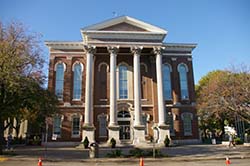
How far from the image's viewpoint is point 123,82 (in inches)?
1469

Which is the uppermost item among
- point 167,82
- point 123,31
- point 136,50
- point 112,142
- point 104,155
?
point 123,31

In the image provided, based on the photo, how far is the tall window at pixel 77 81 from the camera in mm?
36747

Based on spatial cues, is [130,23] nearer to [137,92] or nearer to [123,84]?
[123,84]

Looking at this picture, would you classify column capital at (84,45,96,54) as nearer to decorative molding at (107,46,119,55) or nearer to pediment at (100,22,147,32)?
decorative molding at (107,46,119,55)

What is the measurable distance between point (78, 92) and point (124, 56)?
29.5ft

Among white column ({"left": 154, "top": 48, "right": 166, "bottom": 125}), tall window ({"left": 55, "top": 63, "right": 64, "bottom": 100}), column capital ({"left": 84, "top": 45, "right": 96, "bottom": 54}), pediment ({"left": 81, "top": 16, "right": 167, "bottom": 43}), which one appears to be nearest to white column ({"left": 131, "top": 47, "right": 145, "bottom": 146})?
pediment ({"left": 81, "top": 16, "right": 167, "bottom": 43})

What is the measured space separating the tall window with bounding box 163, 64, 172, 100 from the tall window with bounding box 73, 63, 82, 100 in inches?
513

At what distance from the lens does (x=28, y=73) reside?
21562 millimetres

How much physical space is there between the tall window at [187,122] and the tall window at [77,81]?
52.7ft

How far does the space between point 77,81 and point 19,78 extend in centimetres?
1774

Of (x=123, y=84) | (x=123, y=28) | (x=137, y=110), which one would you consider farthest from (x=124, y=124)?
(x=123, y=28)

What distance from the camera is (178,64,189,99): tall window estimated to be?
3838cm

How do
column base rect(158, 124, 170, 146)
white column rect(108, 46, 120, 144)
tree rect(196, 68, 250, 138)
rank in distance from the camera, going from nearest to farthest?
tree rect(196, 68, 250, 138) → white column rect(108, 46, 120, 144) → column base rect(158, 124, 170, 146)

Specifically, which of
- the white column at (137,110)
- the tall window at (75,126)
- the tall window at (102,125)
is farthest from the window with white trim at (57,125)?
the white column at (137,110)
